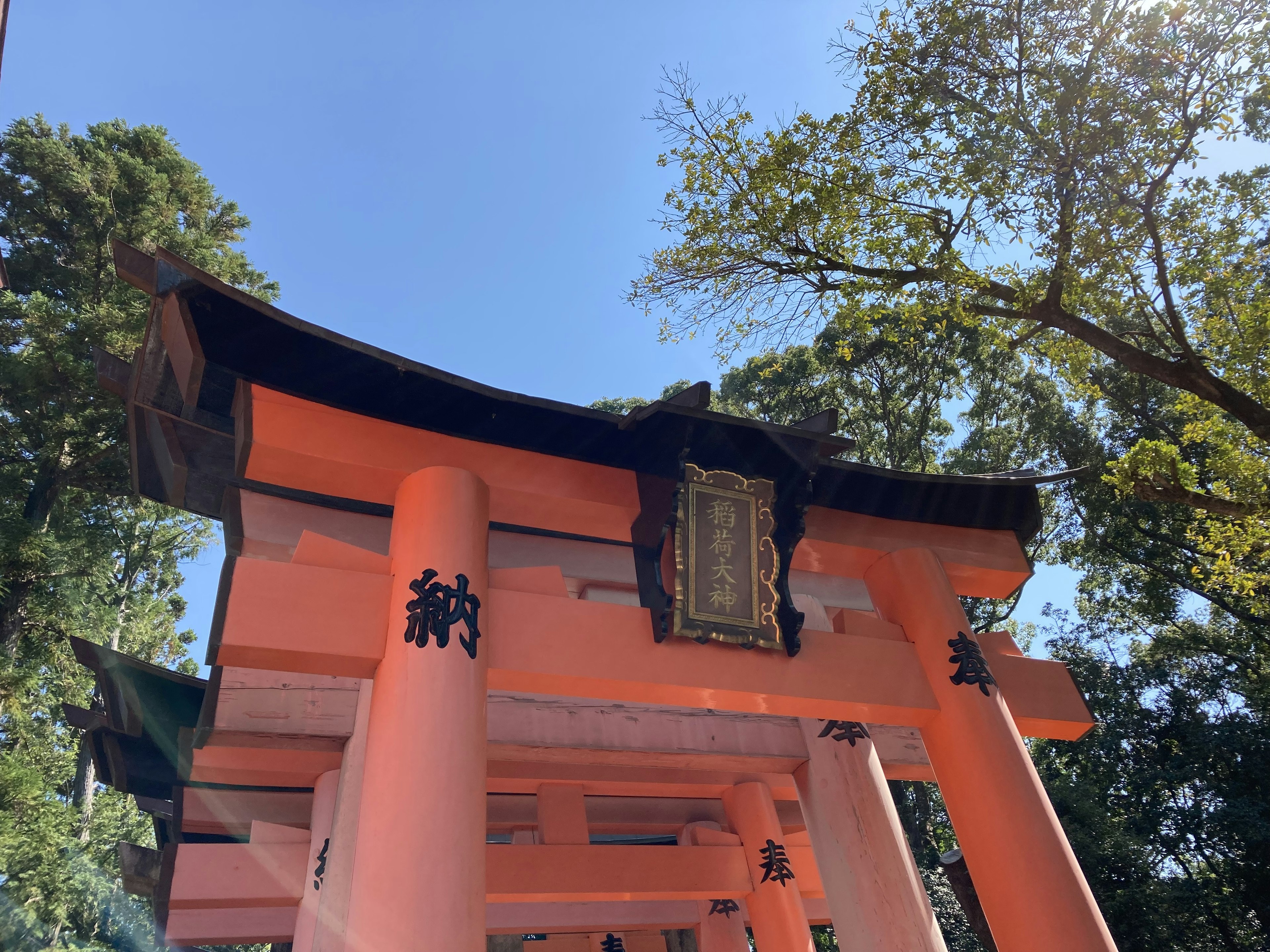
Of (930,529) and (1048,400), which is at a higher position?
(1048,400)

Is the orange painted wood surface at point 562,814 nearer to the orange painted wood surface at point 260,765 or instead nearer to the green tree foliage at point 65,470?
the orange painted wood surface at point 260,765

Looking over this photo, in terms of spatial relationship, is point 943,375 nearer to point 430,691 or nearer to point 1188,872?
point 1188,872

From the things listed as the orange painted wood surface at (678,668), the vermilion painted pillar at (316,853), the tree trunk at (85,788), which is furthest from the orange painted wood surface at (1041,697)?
the tree trunk at (85,788)

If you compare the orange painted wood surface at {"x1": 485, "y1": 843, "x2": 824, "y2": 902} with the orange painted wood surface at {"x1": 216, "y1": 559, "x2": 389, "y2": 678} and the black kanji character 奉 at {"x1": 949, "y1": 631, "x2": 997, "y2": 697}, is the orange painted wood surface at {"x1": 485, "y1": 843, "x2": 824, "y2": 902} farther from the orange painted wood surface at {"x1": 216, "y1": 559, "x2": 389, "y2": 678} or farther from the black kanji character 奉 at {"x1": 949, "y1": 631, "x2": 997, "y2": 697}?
the black kanji character 奉 at {"x1": 949, "y1": 631, "x2": 997, "y2": 697}

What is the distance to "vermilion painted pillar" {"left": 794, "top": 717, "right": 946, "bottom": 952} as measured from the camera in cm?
516

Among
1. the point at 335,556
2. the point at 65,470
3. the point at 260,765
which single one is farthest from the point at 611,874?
the point at 65,470

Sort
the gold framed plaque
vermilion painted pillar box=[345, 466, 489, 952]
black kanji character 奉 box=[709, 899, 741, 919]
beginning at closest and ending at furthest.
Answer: vermilion painted pillar box=[345, 466, 489, 952] → the gold framed plaque → black kanji character 奉 box=[709, 899, 741, 919]

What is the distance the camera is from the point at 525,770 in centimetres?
674

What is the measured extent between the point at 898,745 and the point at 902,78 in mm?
6422

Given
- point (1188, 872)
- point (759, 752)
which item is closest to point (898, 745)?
point (759, 752)

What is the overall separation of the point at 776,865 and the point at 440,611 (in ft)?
16.6

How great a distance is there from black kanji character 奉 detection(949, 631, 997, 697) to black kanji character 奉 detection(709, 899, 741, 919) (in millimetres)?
5424

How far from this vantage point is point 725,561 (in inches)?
197

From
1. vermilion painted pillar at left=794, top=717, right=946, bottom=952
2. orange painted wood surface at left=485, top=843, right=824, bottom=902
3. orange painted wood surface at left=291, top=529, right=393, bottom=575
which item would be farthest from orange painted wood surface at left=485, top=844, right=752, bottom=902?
orange painted wood surface at left=291, top=529, right=393, bottom=575
